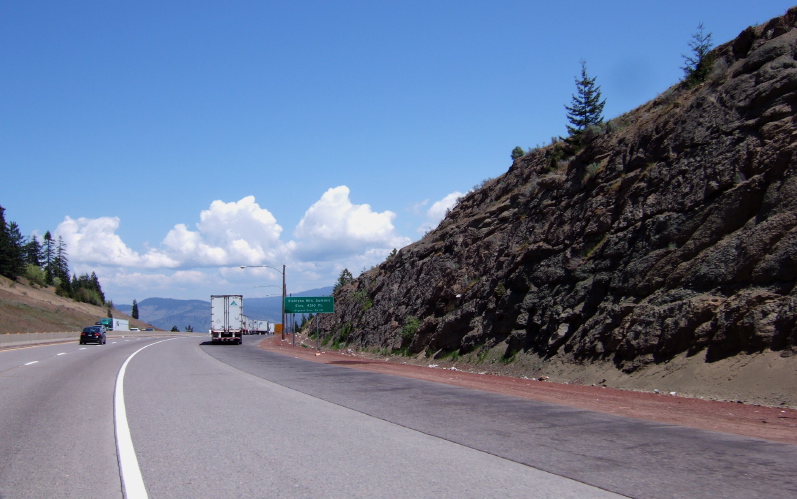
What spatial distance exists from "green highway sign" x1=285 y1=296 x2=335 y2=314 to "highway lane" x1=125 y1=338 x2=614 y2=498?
34384mm

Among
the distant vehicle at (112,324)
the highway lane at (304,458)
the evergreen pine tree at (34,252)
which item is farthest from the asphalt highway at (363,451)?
the evergreen pine tree at (34,252)

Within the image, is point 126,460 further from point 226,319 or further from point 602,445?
point 226,319

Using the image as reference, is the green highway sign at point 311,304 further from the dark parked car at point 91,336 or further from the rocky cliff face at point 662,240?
the dark parked car at point 91,336

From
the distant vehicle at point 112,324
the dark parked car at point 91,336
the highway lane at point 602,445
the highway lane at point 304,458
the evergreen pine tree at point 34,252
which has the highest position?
the evergreen pine tree at point 34,252

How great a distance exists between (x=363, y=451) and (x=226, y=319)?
160 feet

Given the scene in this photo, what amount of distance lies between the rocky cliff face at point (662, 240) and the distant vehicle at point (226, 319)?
1056 inches

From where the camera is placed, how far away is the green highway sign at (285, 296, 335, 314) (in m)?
47.5

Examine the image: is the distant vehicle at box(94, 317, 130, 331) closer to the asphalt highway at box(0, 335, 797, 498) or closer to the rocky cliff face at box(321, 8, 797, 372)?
the rocky cliff face at box(321, 8, 797, 372)

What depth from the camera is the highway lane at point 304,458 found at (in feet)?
20.7

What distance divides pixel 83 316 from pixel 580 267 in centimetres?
12529

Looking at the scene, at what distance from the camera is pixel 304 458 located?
305 inches

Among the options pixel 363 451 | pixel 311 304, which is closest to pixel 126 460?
pixel 363 451

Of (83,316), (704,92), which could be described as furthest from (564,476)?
(83,316)

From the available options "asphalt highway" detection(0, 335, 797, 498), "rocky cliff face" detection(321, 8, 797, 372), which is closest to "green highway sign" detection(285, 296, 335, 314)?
"rocky cliff face" detection(321, 8, 797, 372)
